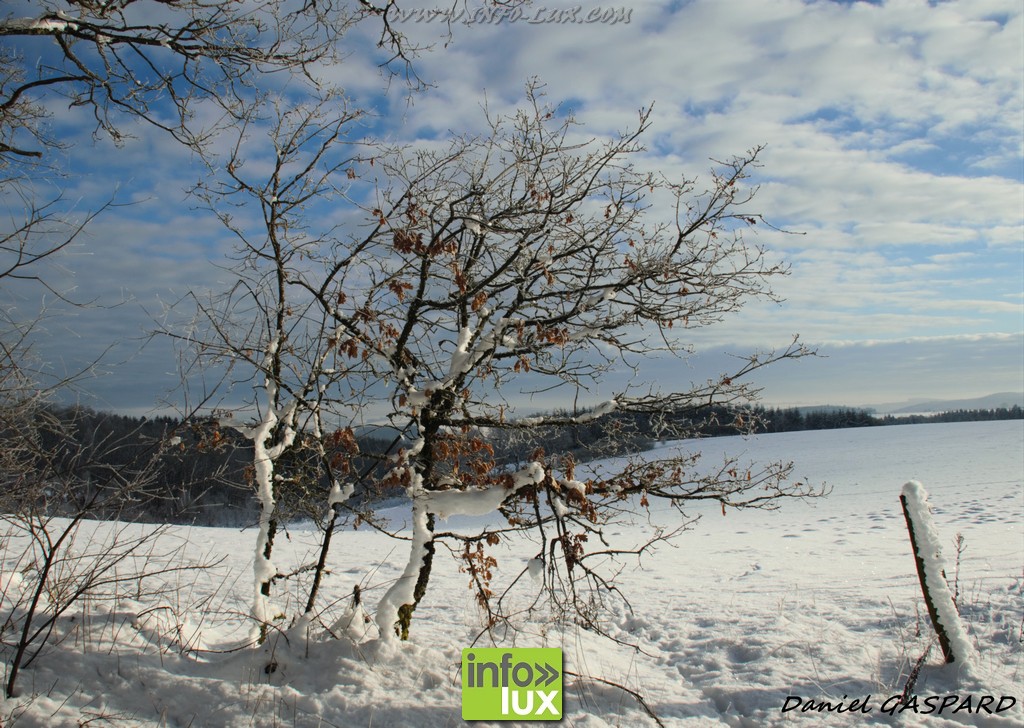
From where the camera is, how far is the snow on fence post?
520cm


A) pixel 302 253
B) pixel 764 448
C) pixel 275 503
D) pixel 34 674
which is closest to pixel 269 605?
pixel 275 503

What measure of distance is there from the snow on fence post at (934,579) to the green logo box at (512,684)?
120 inches

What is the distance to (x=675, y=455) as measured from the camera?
532 centimetres

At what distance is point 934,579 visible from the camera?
211 inches

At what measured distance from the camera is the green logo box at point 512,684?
4461mm

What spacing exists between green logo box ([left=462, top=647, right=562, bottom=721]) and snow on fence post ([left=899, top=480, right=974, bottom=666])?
3.04 meters

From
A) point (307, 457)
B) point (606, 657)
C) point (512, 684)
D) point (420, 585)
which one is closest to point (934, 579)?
point (606, 657)

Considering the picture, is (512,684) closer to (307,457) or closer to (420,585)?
(420,585)

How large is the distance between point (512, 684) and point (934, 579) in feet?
11.5

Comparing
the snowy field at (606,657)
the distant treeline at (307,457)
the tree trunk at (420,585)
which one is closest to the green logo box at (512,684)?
the snowy field at (606,657)

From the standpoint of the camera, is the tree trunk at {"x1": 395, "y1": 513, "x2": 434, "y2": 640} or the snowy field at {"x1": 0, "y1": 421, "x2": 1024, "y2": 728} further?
the tree trunk at {"x1": 395, "y1": 513, "x2": 434, "y2": 640}

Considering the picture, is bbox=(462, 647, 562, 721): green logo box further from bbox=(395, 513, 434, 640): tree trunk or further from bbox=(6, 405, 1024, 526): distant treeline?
bbox=(6, 405, 1024, 526): distant treeline

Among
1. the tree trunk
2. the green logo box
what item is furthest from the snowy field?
the tree trunk

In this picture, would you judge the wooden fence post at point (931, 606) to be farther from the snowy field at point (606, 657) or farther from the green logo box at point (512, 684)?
the green logo box at point (512, 684)
